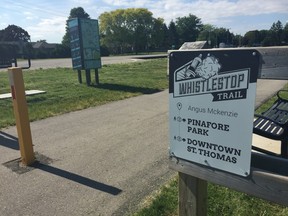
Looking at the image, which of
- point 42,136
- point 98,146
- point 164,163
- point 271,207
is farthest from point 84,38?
point 271,207

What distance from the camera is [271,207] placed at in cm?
309

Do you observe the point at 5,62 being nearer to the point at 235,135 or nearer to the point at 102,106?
the point at 102,106

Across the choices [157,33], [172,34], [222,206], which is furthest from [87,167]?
[172,34]

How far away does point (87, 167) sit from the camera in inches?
170

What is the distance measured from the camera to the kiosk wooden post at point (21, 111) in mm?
4188

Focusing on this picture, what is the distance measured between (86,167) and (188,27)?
100 m

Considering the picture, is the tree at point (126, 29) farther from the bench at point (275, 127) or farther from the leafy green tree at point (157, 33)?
the bench at point (275, 127)

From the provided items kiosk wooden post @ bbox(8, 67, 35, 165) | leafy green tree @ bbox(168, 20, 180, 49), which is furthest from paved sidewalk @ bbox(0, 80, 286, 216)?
leafy green tree @ bbox(168, 20, 180, 49)

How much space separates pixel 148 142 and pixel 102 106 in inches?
135

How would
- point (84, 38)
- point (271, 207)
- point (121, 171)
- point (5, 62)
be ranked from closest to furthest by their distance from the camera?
1. point (271, 207)
2. point (121, 171)
3. point (5, 62)
4. point (84, 38)

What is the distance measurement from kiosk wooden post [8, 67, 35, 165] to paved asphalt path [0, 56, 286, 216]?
216mm

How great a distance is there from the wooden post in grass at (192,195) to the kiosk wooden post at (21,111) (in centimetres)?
290

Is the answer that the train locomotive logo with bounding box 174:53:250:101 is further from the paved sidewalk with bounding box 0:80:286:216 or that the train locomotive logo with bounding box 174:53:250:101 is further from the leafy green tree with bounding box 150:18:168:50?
the leafy green tree with bounding box 150:18:168:50

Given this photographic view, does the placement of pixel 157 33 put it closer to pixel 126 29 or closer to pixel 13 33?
pixel 126 29
